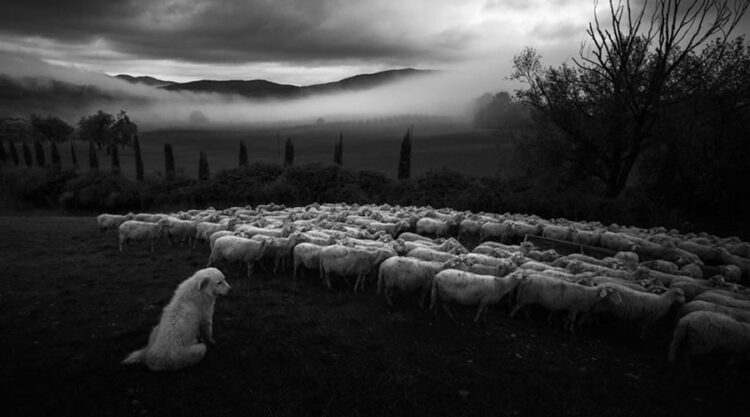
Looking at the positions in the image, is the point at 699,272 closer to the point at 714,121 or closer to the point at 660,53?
the point at 714,121

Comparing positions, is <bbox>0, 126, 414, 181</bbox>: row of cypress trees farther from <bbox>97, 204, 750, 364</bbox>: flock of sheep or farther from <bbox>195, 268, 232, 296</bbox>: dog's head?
<bbox>195, 268, 232, 296</bbox>: dog's head

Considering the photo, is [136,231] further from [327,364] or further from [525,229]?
[525,229]

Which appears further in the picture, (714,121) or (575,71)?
(575,71)

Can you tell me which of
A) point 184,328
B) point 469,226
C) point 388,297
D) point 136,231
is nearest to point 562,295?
point 388,297

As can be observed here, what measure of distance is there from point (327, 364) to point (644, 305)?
Answer: 26.1ft

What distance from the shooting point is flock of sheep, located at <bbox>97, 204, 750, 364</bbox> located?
9.53 metres

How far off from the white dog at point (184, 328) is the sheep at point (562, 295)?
297 inches

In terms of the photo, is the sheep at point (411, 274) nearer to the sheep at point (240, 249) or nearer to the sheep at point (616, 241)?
the sheep at point (240, 249)

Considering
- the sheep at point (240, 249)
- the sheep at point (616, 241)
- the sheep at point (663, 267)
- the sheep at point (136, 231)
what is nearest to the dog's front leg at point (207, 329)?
the sheep at point (240, 249)

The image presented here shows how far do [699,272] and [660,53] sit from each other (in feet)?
70.0

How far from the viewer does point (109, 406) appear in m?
6.23

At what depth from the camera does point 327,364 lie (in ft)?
25.6

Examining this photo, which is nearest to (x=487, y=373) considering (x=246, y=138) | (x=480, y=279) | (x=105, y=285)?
(x=480, y=279)

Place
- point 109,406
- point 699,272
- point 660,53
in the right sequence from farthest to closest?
point 660,53
point 699,272
point 109,406
